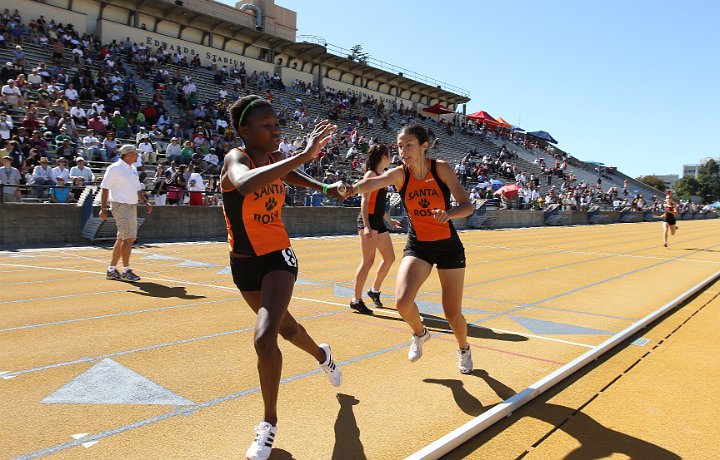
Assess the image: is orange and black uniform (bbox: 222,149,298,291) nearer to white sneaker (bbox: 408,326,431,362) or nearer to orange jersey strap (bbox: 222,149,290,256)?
orange jersey strap (bbox: 222,149,290,256)

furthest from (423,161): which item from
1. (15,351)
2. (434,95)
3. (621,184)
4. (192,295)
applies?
(621,184)

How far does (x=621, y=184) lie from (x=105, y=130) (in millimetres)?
62742

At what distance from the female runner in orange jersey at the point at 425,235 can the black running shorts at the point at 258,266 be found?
49.4 inches

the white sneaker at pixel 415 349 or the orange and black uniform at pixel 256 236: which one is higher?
the orange and black uniform at pixel 256 236

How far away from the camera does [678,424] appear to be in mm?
3926

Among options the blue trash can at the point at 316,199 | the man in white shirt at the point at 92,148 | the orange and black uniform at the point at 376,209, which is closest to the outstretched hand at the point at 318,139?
the orange and black uniform at the point at 376,209

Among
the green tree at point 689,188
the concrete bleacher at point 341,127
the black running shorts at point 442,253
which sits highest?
the green tree at point 689,188

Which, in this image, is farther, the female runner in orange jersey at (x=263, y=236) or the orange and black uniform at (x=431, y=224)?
the orange and black uniform at (x=431, y=224)

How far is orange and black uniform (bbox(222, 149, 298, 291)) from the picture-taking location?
140 inches

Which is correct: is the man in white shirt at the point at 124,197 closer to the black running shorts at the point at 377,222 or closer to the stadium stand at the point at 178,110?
the black running shorts at the point at 377,222

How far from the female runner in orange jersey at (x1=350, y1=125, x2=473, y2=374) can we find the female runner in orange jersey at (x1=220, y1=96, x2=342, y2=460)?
1.18 m

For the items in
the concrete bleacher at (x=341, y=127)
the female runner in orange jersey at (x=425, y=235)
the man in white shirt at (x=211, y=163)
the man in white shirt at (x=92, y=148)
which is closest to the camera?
the female runner in orange jersey at (x=425, y=235)

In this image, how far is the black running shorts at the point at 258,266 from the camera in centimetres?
356

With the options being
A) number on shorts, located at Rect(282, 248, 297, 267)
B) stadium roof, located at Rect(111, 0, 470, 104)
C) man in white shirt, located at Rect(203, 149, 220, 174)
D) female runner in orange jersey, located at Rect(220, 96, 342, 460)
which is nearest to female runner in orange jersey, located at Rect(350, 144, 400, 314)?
female runner in orange jersey, located at Rect(220, 96, 342, 460)
